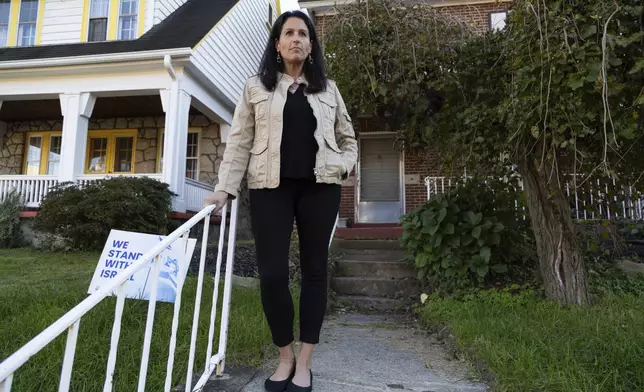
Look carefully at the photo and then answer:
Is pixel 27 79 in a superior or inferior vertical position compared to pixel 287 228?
superior

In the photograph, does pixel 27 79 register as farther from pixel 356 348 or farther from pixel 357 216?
pixel 356 348

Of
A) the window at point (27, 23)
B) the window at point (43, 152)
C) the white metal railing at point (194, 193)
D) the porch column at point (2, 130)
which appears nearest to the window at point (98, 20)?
the window at point (27, 23)

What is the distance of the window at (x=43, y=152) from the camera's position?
9664 millimetres

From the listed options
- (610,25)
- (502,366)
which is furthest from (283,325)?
(610,25)

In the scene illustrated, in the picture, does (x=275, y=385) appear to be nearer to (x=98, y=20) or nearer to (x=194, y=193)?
(x=194, y=193)

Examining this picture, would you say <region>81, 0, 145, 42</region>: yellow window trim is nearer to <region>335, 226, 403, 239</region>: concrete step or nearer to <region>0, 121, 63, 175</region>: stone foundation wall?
<region>0, 121, 63, 175</region>: stone foundation wall

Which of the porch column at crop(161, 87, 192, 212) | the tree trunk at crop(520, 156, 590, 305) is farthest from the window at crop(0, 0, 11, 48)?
the tree trunk at crop(520, 156, 590, 305)

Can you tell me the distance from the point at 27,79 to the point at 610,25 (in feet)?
29.7

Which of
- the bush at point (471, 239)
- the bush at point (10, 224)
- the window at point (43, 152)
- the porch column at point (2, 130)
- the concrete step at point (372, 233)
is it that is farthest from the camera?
the porch column at point (2, 130)

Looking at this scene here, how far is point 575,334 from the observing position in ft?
7.54

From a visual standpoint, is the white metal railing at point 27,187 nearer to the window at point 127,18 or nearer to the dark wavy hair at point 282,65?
the window at point 127,18

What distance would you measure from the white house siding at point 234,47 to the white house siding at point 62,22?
2922mm

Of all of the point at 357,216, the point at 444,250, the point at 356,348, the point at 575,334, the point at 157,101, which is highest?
the point at 157,101

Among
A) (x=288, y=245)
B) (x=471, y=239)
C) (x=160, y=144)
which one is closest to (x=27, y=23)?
(x=160, y=144)
